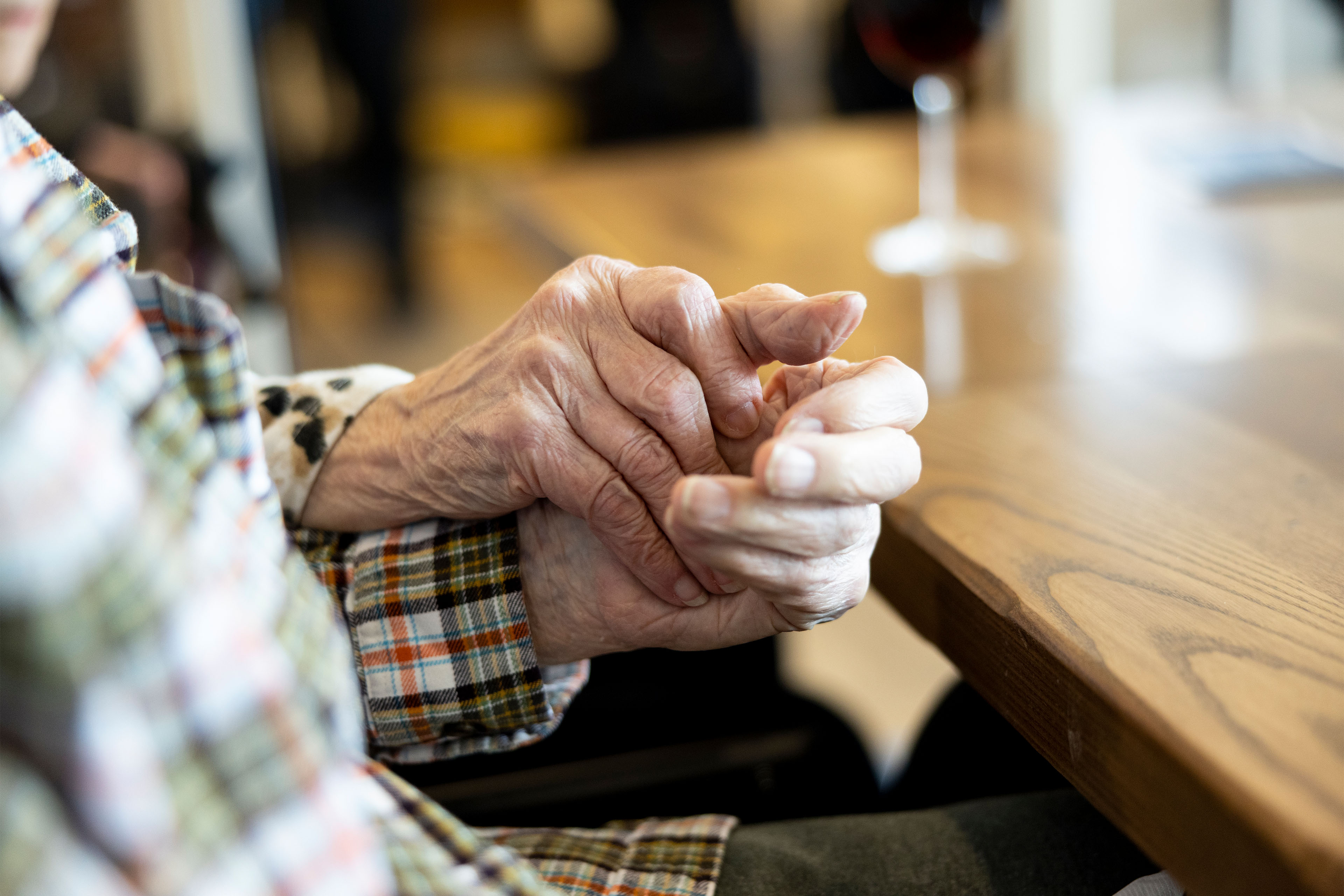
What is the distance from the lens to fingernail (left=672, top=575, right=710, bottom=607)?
21.4 inches

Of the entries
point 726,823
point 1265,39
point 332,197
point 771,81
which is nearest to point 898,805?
point 726,823

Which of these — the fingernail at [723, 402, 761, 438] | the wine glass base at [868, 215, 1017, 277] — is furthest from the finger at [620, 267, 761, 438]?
the wine glass base at [868, 215, 1017, 277]

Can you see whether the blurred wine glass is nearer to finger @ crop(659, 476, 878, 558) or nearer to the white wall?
finger @ crop(659, 476, 878, 558)

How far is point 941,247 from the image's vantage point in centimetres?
98

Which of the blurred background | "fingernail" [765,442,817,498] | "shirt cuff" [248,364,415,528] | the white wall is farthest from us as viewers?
the white wall

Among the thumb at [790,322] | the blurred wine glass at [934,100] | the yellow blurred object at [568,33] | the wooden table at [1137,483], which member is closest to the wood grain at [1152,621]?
the wooden table at [1137,483]

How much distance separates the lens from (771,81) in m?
4.59

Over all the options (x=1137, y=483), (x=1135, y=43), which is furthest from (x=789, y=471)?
(x=1135, y=43)

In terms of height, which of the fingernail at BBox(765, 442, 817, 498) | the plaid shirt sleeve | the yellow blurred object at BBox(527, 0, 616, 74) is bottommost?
the plaid shirt sleeve

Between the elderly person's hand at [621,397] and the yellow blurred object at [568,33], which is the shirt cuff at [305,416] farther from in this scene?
the yellow blurred object at [568,33]

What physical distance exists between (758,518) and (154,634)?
0.20 m

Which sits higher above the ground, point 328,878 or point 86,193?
point 86,193

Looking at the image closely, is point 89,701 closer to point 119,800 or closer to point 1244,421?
point 119,800

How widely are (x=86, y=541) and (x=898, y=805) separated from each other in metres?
0.61
